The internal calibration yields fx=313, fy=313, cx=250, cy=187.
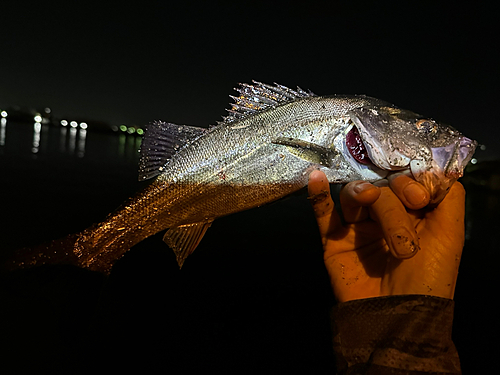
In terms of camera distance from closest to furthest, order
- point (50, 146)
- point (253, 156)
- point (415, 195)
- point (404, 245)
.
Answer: point (404, 245)
point (415, 195)
point (253, 156)
point (50, 146)

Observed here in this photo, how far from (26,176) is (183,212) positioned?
1070 centimetres

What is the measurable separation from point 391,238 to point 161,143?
1.99 meters

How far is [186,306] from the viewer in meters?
4.51

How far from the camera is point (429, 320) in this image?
1.84m

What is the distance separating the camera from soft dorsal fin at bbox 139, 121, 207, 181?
2.70 meters

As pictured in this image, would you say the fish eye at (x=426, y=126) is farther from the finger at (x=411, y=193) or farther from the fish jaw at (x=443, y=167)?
the finger at (x=411, y=193)

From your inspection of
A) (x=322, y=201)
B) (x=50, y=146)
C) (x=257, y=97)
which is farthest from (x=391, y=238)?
(x=50, y=146)

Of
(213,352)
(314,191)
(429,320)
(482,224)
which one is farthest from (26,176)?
(482,224)

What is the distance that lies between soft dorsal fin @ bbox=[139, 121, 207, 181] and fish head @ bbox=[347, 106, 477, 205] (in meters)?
1.35

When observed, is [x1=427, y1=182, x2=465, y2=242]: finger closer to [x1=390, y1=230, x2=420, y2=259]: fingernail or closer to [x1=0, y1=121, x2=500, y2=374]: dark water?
[x1=390, y1=230, x2=420, y2=259]: fingernail

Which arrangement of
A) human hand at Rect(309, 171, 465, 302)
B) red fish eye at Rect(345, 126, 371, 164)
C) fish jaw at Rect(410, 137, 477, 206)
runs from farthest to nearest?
red fish eye at Rect(345, 126, 371, 164), fish jaw at Rect(410, 137, 477, 206), human hand at Rect(309, 171, 465, 302)

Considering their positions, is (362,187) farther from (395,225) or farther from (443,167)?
(443,167)

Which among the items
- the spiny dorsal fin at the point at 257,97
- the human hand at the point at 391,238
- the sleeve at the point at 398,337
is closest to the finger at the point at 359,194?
the human hand at the point at 391,238

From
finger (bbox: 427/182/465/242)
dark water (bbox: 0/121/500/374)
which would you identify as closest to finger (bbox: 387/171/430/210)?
finger (bbox: 427/182/465/242)
